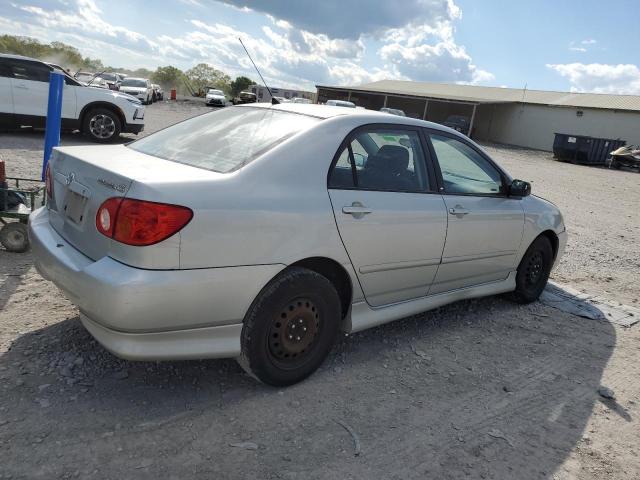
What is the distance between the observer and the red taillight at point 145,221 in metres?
2.41

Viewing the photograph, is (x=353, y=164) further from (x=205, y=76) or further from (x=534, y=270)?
(x=205, y=76)

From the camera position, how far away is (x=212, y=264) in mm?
2551

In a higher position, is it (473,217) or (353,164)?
(353,164)

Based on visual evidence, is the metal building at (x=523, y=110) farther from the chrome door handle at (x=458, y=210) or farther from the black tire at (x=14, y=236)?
the black tire at (x=14, y=236)

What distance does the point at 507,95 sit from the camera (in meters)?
42.9

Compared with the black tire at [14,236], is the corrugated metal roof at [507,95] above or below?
above

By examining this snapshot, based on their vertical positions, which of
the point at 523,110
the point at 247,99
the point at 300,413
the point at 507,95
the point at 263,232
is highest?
the point at 507,95

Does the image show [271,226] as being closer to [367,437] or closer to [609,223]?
[367,437]

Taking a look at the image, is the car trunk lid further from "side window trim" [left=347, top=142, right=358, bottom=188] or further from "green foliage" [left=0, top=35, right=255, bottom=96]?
"green foliage" [left=0, top=35, right=255, bottom=96]

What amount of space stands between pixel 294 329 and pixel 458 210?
156 cm

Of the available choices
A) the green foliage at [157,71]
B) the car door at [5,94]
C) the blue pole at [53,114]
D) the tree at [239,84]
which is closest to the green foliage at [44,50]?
the green foliage at [157,71]

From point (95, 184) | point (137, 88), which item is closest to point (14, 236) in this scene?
point (95, 184)

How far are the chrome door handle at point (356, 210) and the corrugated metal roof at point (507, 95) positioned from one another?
Result: 115ft

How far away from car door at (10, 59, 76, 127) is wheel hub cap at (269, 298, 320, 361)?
402 inches
